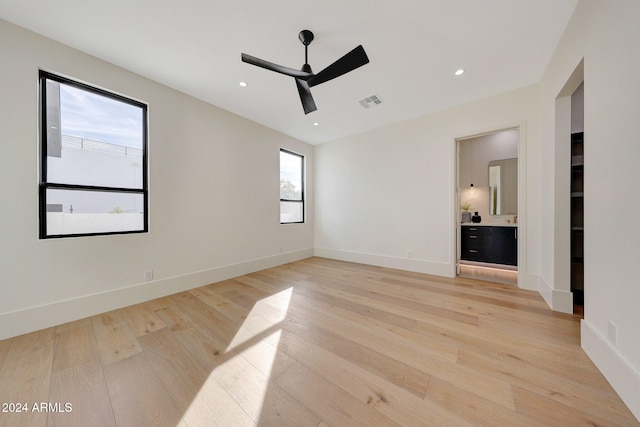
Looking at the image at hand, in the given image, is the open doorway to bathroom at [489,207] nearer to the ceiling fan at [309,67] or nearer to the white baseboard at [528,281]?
the white baseboard at [528,281]

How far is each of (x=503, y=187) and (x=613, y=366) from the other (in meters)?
3.91

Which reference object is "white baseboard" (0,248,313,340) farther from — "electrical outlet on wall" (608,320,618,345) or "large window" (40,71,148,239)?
"electrical outlet on wall" (608,320,618,345)

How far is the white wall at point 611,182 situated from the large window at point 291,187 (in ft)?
13.0

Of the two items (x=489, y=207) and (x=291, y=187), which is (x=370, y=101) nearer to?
(x=291, y=187)

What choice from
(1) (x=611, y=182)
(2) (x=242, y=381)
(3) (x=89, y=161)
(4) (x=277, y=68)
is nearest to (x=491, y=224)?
(1) (x=611, y=182)

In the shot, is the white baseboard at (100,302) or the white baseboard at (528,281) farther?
the white baseboard at (528,281)

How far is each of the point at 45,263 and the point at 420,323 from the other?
357 centimetres

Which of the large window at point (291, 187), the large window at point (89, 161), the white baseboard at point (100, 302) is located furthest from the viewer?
the large window at point (291, 187)

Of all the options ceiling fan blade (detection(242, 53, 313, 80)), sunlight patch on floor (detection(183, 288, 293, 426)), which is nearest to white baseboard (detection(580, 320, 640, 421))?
sunlight patch on floor (detection(183, 288, 293, 426))

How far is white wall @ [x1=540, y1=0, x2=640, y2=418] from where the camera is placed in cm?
111

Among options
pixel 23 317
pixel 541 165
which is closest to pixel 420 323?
pixel 541 165

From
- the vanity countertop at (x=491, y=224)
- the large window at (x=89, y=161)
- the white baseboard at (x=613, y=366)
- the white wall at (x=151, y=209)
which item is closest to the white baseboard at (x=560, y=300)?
→ the white baseboard at (x=613, y=366)

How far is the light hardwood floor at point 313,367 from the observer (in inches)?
43.0

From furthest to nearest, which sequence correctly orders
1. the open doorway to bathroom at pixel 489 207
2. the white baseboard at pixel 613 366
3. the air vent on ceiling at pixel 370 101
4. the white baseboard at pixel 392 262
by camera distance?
the open doorway to bathroom at pixel 489 207, the white baseboard at pixel 392 262, the air vent on ceiling at pixel 370 101, the white baseboard at pixel 613 366
